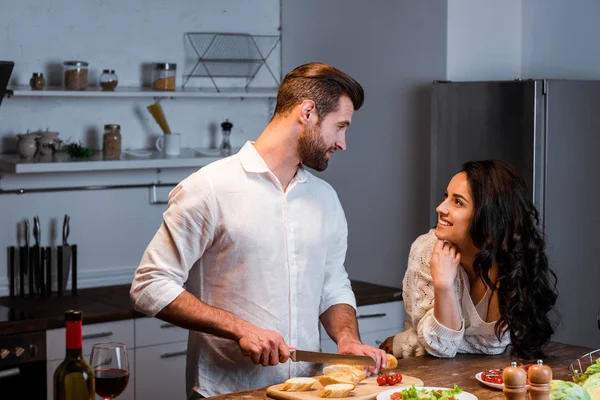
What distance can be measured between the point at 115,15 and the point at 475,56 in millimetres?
1682

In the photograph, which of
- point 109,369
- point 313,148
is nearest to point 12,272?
point 313,148

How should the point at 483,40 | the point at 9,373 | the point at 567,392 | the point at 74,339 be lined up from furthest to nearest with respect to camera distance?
1. the point at 483,40
2. the point at 9,373
3. the point at 567,392
4. the point at 74,339

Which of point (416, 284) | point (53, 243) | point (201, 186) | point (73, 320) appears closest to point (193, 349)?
point (201, 186)

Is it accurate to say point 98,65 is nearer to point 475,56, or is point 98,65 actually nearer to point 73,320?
point 475,56

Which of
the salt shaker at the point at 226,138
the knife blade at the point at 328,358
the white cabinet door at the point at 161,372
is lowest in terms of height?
the white cabinet door at the point at 161,372

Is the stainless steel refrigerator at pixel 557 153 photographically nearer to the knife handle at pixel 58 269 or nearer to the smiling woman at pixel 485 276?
the smiling woman at pixel 485 276

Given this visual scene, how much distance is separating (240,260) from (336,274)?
1.15 feet

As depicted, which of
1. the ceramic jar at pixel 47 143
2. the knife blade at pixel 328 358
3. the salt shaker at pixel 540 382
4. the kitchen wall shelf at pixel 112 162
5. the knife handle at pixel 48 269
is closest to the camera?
the salt shaker at pixel 540 382

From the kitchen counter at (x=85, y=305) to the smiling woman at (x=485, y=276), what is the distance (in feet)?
4.61

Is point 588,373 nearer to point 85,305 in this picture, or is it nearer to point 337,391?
point 337,391

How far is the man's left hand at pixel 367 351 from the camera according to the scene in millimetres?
2421

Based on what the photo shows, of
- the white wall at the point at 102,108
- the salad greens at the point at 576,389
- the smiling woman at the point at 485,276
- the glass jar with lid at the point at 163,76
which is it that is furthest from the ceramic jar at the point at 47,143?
the salad greens at the point at 576,389

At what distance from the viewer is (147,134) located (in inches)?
176

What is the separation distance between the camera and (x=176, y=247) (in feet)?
8.10
